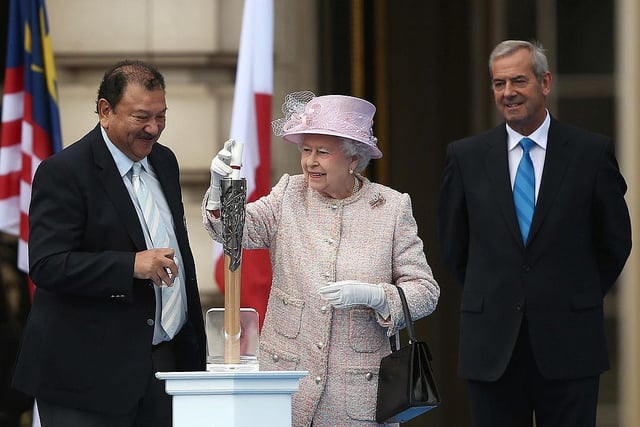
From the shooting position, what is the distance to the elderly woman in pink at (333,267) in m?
4.70

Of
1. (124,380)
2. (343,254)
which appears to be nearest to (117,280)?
(124,380)

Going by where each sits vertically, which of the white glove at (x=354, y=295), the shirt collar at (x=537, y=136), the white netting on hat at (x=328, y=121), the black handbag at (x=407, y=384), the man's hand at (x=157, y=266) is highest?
the white netting on hat at (x=328, y=121)

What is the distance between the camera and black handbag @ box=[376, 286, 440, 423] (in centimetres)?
450

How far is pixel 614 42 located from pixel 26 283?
10.1 feet

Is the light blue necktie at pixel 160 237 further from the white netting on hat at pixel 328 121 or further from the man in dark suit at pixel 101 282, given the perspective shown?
the white netting on hat at pixel 328 121

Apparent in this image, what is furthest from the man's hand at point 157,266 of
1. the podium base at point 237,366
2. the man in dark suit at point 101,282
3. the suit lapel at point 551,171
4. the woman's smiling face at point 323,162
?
the suit lapel at point 551,171

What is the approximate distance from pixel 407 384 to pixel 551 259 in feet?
3.66

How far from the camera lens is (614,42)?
735 centimetres

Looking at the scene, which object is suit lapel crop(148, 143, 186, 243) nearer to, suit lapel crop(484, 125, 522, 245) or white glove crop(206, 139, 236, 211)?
white glove crop(206, 139, 236, 211)

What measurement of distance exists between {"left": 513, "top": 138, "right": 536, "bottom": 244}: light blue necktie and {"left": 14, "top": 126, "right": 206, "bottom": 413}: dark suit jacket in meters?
1.41

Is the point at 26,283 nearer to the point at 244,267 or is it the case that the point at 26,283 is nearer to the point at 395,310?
the point at 244,267

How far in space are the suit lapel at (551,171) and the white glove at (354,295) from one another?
1008 mm

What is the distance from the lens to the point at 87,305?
481cm

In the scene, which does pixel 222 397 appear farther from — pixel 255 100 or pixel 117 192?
pixel 255 100
